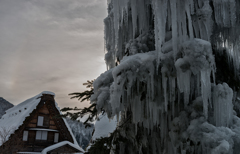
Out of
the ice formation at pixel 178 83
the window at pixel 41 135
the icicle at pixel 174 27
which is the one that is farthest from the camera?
the window at pixel 41 135

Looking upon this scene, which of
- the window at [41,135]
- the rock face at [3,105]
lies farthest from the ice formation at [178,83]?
the rock face at [3,105]

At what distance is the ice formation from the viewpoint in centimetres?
368

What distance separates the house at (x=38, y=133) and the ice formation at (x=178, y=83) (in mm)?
15956

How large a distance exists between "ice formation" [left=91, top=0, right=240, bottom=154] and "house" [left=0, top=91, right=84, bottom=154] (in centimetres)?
1596

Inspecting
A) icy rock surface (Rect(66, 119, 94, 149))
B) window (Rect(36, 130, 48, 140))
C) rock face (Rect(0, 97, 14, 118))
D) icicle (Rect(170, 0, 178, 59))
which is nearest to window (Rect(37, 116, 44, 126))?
window (Rect(36, 130, 48, 140))

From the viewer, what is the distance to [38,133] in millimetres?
20172

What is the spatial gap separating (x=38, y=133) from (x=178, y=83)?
759 inches

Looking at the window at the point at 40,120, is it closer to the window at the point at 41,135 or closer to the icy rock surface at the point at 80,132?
the window at the point at 41,135

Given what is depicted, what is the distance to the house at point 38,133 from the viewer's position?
18.2 m

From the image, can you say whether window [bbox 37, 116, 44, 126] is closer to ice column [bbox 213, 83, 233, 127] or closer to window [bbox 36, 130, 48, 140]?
window [bbox 36, 130, 48, 140]

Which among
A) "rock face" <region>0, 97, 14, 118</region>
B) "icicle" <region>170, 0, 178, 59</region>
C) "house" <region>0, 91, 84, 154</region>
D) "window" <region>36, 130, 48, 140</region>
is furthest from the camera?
"rock face" <region>0, 97, 14, 118</region>

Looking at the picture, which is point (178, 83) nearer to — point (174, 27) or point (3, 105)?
point (174, 27)

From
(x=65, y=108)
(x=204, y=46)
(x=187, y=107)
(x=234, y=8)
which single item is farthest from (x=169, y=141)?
(x=234, y=8)

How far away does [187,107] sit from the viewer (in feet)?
14.1
